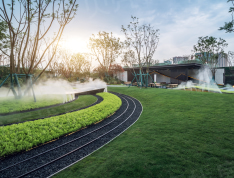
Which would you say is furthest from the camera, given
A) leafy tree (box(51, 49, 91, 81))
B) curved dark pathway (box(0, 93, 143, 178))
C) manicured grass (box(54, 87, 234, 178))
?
leafy tree (box(51, 49, 91, 81))

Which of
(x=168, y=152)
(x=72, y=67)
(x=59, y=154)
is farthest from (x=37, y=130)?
(x=72, y=67)

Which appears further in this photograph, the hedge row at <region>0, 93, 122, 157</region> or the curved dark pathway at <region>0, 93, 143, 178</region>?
the hedge row at <region>0, 93, 122, 157</region>

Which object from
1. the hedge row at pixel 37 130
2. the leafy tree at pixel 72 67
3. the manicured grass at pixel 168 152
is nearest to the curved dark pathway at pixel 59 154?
the hedge row at pixel 37 130

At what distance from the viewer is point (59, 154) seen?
656cm

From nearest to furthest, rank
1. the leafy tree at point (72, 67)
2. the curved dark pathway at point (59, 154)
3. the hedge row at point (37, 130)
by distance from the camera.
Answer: the curved dark pathway at point (59, 154), the hedge row at point (37, 130), the leafy tree at point (72, 67)

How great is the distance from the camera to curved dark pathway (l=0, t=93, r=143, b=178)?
5438mm

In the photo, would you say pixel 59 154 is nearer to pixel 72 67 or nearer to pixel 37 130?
pixel 37 130

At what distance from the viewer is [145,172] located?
5113mm

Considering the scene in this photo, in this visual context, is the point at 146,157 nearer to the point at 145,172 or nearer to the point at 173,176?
the point at 145,172

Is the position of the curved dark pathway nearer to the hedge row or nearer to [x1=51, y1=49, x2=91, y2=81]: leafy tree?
the hedge row

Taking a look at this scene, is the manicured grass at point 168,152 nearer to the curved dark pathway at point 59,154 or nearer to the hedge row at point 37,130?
the curved dark pathway at point 59,154

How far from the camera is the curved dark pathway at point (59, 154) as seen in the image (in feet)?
17.8

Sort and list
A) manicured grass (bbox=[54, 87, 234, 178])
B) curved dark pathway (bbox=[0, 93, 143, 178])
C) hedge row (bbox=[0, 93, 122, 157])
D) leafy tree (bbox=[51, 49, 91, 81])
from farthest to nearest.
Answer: leafy tree (bbox=[51, 49, 91, 81])
hedge row (bbox=[0, 93, 122, 157])
curved dark pathway (bbox=[0, 93, 143, 178])
manicured grass (bbox=[54, 87, 234, 178])

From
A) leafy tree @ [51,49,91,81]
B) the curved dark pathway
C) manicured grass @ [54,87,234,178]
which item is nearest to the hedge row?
the curved dark pathway
